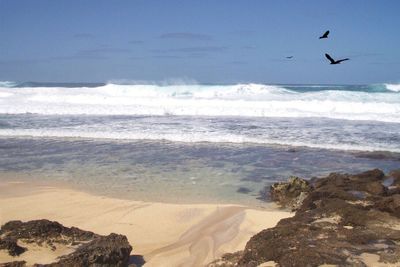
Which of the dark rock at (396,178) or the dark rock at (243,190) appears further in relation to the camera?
the dark rock at (243,190)

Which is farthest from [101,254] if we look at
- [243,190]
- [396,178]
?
[396,178]

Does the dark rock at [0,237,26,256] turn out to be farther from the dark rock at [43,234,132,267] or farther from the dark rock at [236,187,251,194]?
the dark rock at [236,187,251,194]

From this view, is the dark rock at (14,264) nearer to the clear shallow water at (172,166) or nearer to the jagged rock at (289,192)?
the clear shallow water at (172,166)

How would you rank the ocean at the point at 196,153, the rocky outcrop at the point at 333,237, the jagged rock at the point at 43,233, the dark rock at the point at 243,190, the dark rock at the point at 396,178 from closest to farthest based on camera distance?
the rocky outcrop at the point at 333,237 < the jagged rock at the point at 43,233 < the dark rock at the point at 396,178 < the dark rock at the point at 243,190 < the ocean at the point at 196,153

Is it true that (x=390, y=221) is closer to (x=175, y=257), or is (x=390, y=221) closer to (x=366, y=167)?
(x=175, y=257)

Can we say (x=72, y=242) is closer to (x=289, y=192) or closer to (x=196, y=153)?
(x=289, y=192)

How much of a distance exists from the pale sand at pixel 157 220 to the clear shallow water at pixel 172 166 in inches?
22.2

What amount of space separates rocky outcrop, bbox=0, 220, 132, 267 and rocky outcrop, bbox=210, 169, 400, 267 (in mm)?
795

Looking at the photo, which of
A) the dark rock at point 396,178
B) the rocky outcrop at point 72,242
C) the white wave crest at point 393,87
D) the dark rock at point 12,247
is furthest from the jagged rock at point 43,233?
the white wave crest at point 393,87

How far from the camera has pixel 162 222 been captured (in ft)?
16.5

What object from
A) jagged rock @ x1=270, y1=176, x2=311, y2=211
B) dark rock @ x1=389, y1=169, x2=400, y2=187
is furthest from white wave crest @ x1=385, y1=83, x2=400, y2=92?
jagged rock @ x1=270, y1=176, x2=311, y2=211

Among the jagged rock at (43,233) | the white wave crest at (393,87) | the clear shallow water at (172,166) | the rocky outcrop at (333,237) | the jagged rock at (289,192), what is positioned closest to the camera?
the rocky outcrop at (333,237)

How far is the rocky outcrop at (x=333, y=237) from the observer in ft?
10.4

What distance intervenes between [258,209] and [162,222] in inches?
50.1
